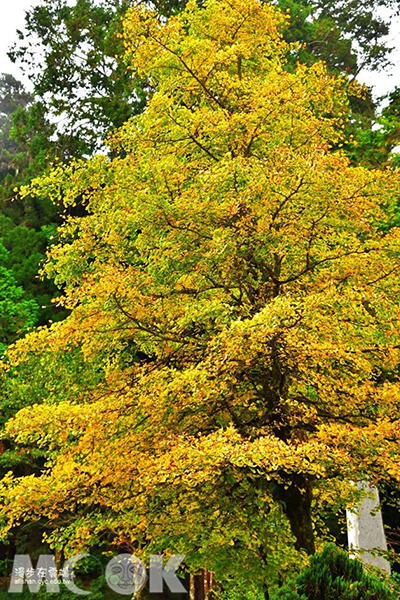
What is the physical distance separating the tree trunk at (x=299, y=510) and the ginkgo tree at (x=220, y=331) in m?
0.02

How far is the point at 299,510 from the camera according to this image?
682 cm

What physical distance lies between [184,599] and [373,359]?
15.5 meters

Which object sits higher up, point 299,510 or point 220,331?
point 220,331

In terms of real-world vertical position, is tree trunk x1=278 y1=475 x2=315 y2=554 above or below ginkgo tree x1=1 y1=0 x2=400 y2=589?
below

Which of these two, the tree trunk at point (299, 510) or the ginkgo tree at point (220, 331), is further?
the tree trunk at point (299, 510)

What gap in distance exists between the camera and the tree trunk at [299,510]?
659cm

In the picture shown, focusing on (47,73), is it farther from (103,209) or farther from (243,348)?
(243,348)

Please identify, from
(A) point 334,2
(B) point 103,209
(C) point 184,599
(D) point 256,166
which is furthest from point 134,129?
(A) point 334,2

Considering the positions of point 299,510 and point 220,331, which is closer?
point 299,510

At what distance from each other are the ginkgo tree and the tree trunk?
24 millimetres

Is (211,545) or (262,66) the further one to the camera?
(262,66)

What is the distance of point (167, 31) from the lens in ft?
25.3

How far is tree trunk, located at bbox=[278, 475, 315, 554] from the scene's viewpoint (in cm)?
659

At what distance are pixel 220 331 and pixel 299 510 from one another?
2481 mm
